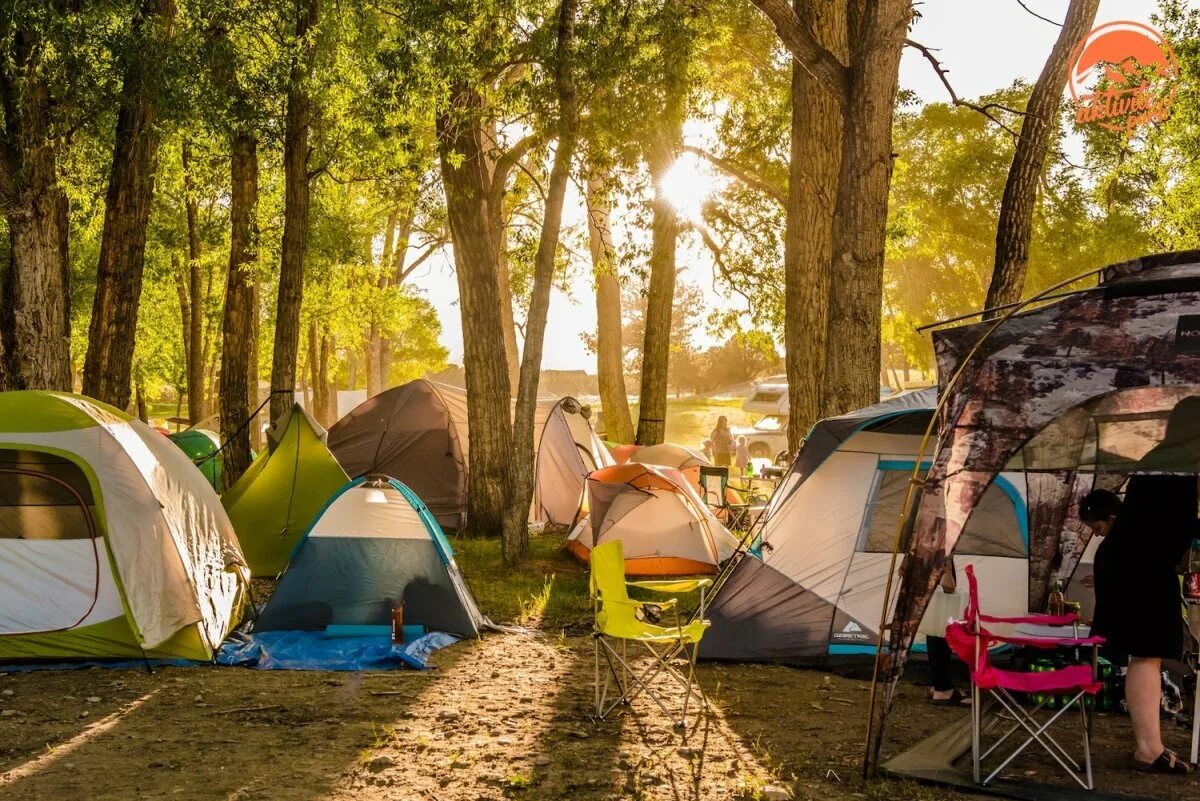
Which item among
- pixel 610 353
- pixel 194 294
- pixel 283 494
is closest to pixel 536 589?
pixel 283 494

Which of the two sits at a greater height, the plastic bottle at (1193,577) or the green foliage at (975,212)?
the green foliage at (975,212)

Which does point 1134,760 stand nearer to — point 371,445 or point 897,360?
point 371,445

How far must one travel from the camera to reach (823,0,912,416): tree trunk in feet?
33.6

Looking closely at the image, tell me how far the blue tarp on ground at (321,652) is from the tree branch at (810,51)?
584 cm

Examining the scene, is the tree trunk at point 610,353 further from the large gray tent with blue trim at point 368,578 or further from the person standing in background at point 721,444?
the large gray tent with blue trim at point 368,578

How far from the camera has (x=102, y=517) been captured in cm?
833

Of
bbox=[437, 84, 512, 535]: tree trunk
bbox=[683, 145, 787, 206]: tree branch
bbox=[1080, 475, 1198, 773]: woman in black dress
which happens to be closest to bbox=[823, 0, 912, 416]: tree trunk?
bbox=[1080, 475, 1198, 773]: woman in black dress

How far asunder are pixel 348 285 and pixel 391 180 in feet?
50.0

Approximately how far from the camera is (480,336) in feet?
49.3

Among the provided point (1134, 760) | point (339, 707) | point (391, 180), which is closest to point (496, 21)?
point (391, 180)

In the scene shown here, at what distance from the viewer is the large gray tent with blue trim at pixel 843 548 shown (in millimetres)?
8438

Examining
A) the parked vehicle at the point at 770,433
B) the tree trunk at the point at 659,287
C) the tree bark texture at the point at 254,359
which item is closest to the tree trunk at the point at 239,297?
the tree bark texture at the point at 254,359

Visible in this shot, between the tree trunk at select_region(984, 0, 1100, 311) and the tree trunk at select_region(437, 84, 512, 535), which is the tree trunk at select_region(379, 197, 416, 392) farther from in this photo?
the tree trunk at select_region(984, 0, 1100, 311)

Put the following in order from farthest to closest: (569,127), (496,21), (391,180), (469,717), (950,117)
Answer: (950,117), (391,180), (496,21), (569,127), (469,717)
